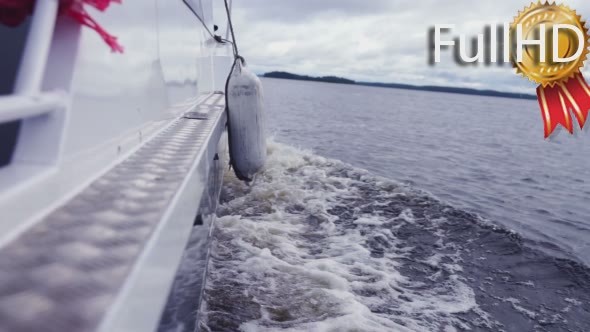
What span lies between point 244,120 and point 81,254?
491 cm

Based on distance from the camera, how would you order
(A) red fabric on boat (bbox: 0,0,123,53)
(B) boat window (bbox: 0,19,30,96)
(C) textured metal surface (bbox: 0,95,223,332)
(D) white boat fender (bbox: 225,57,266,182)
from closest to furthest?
(C) textured metal surface (bbox: 0,95,223,332) < (A) red fabric on boat (bbox: 0,0,123,53) < (B) boat window (bbox: 0,19,30,96) < (D) white boat fender (bbox: 225,57,266,182)

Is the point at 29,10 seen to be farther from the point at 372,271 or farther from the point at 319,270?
the point at 372,271

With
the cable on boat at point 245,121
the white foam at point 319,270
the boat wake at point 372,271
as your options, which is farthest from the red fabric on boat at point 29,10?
the cable on boat at point 245,121

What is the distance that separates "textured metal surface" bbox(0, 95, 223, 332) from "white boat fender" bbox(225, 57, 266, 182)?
412 centimetres

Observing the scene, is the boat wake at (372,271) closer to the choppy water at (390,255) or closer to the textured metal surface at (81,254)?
the choppy water at (390,255)

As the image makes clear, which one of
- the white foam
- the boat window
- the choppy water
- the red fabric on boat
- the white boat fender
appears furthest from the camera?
the white boat fender

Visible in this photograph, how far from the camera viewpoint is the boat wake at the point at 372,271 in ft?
13.6

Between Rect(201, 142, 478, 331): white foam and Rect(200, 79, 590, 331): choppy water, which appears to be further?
Rect(200, 79, 590, 331): choppy water

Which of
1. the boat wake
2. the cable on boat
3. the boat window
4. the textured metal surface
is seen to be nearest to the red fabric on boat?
the boat window

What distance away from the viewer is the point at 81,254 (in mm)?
1139

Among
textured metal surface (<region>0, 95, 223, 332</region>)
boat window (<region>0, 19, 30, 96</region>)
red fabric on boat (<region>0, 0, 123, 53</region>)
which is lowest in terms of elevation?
textured metal surface (<region>0, 95, 223, 332</region>)

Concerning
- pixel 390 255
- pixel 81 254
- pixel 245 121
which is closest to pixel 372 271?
pixel 390 255

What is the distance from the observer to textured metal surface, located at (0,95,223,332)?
0.90 meters

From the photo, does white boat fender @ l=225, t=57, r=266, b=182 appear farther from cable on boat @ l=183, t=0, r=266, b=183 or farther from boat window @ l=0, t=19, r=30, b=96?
boat window @ l=0, t=19, r=30, b=96
